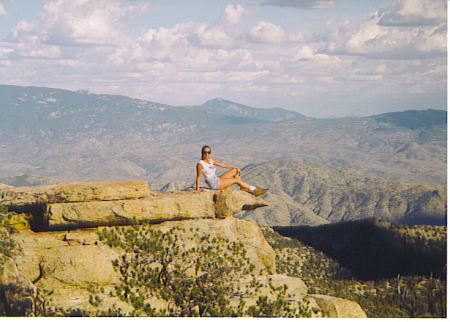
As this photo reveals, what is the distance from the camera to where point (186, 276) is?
1171 inches

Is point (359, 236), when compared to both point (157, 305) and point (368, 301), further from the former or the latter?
point (157, 305)

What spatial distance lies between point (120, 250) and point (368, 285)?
3704 centimetres

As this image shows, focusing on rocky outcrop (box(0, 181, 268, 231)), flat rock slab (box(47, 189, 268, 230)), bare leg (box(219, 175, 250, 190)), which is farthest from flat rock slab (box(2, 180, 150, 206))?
bare leg (box(219, 175, 250, 190))

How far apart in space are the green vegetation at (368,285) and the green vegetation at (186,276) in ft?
41.7

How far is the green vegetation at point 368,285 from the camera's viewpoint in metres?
42.9

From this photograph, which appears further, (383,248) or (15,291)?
(383,248)

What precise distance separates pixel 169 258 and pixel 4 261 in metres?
10.0

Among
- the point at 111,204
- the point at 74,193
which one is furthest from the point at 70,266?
the point at 74,193

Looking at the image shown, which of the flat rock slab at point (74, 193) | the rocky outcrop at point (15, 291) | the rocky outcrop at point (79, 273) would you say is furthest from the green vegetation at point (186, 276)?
the rocky outcrop at point (15, 291)

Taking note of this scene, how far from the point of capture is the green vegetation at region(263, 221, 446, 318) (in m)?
42.9

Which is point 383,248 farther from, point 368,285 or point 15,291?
point 15,291

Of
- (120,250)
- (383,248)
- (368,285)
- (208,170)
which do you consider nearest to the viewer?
(120,250)

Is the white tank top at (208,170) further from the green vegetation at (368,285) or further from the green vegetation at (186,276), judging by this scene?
the green vegetation at (368,285)

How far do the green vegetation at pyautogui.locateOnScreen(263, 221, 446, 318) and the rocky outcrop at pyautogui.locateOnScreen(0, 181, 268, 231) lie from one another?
49.4 ft
